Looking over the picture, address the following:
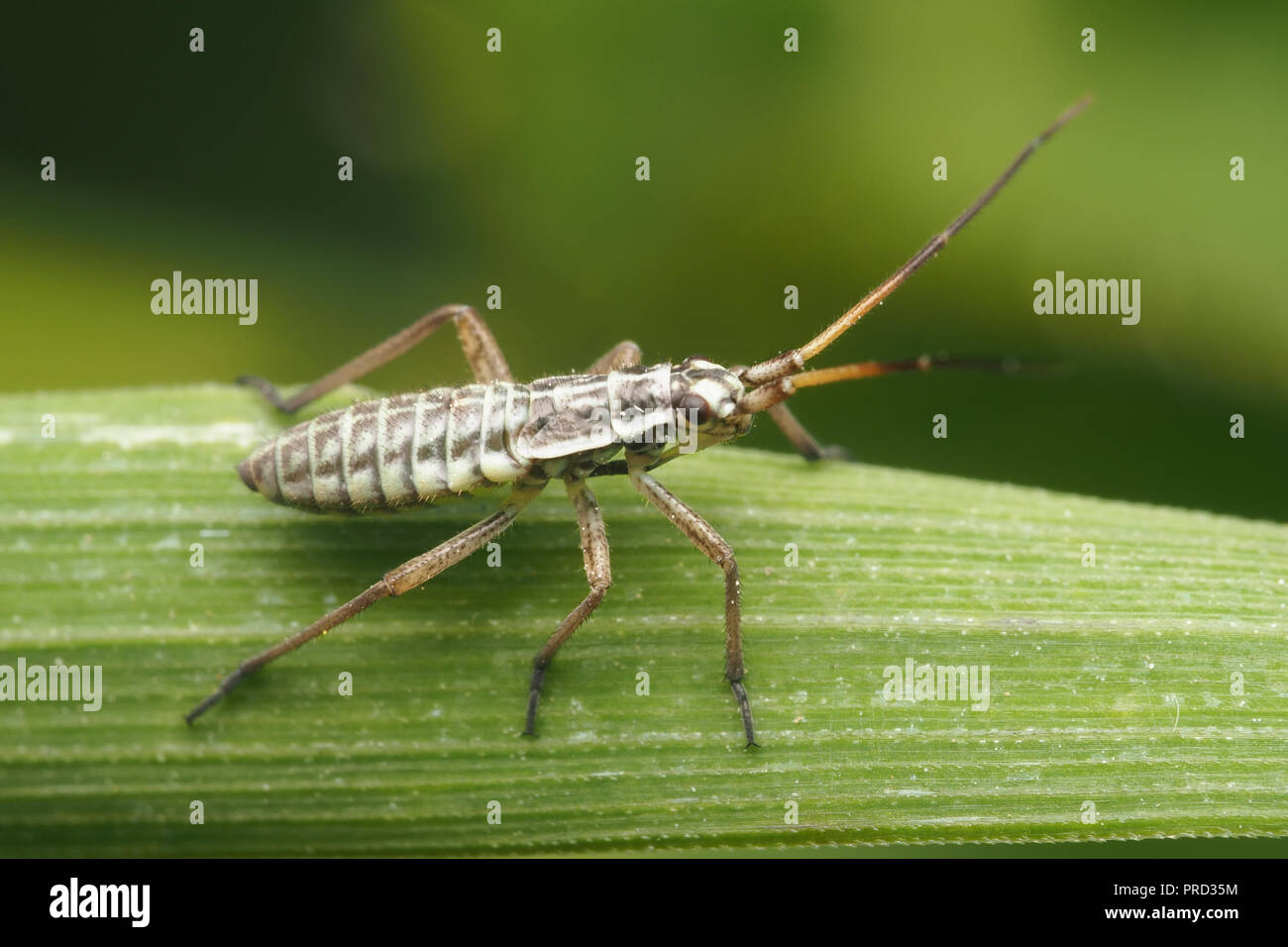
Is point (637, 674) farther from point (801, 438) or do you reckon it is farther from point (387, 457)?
point (801, 438)

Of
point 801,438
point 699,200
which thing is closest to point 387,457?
point 801,438

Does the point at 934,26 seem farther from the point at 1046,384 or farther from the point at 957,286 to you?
the point at 1046,384

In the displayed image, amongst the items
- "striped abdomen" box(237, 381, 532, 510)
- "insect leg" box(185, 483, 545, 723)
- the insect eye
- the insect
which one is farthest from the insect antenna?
"insect leg" box(185, 483, 545, 723)

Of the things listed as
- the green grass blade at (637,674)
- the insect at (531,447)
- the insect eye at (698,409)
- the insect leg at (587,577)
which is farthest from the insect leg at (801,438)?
the insect leg at (587,577)

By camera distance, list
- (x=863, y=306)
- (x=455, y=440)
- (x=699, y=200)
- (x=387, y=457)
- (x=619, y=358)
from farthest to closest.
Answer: (x=699, y=200) < (x=619, y=358) < (x=455, y=440) < (x=387, y=457) < (x=863, y=306)

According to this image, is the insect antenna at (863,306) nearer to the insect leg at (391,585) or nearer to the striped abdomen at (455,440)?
the striped abdomen at (455,440)

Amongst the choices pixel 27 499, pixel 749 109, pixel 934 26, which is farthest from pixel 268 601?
pixel 934 26
